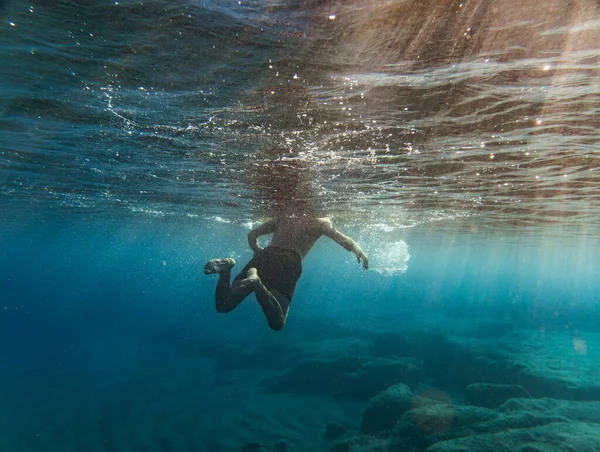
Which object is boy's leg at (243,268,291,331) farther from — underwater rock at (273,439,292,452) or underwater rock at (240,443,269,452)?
underwater rock at (240,443,269,452)

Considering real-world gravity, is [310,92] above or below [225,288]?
above

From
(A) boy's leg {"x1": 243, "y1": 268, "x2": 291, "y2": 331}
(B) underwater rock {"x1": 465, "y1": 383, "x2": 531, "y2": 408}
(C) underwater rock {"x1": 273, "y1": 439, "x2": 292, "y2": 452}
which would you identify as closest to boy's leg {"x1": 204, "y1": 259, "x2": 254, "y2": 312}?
(A) boy's leg {"x1": 243, "y1": 268, "x2": 291, "y2": 331}

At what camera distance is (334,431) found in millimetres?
14844

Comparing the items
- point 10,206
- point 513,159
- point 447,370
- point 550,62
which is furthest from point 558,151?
point 10,206

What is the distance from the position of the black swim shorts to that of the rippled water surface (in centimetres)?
333

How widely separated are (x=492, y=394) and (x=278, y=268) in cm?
1471

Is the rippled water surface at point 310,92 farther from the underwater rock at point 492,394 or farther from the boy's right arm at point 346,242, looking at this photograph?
the underwater rock at point 492,394

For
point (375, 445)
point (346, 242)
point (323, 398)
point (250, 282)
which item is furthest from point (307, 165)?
point (323, 398)

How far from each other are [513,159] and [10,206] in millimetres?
32794

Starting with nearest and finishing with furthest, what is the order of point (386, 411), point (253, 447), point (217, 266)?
point (217, 266) → point (253, 447) → point (386, 411)

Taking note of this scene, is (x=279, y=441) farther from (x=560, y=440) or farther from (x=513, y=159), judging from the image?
(x=513, y=159)

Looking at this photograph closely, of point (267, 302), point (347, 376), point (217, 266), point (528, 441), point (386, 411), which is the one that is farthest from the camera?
point (347, 376)

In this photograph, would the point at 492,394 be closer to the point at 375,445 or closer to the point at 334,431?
the point at 375,445

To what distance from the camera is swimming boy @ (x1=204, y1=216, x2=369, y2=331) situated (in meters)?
6.99
